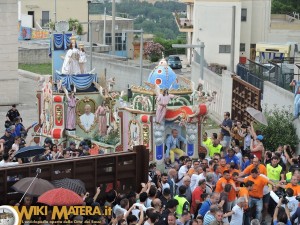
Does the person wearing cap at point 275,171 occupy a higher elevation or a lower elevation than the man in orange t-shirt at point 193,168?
lower

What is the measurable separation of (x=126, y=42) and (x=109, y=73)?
2690 cm

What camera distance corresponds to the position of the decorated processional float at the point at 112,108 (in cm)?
2648

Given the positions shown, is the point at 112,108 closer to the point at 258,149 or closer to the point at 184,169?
the point at 258,149

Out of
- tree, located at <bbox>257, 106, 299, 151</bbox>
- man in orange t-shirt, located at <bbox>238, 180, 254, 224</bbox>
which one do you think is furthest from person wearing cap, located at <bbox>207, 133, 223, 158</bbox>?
man in orange t-shirt, located at <bbox>238, 180, 254, 224</bbox>

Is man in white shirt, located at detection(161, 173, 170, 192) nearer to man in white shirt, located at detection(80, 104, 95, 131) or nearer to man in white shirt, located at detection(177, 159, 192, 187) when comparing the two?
man in white shirt, located at detection(177, 159, 192, 187)

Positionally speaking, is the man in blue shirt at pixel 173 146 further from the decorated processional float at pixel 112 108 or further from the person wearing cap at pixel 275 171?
the person wearing cap at pixel 275 171

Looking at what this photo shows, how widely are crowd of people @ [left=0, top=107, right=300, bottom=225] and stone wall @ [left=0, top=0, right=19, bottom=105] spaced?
1751cm

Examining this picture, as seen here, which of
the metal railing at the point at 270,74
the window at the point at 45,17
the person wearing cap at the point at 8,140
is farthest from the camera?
the window at the point at 45,17

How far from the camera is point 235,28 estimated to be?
5834 cm

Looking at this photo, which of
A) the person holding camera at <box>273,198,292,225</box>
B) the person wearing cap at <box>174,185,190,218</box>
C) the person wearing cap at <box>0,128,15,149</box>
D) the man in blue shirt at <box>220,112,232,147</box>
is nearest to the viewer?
the person holding camera at <box>273,198,292,225</box>

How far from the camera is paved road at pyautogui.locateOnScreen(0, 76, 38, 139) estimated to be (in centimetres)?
3866

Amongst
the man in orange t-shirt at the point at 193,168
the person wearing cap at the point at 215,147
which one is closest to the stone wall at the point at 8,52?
the person wearing cap at the point at 215,147

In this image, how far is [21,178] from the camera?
18594 millimetres

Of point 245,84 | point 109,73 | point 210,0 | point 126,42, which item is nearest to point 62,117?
point 245,84
